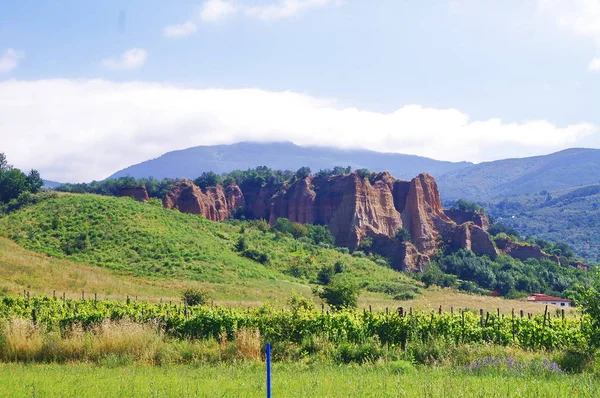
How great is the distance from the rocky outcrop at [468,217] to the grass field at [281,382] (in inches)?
4892

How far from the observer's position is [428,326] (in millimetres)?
17422

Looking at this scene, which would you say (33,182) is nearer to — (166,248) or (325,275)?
(166,248)

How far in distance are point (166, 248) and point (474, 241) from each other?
2696 inches

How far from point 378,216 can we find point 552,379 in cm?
11038

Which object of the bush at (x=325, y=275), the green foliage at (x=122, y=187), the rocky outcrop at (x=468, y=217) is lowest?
the bush at (x=325, y=275)

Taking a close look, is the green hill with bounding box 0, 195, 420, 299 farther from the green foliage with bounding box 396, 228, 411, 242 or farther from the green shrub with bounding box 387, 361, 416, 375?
the green shrub with bounding box 387, 361, 416, 375

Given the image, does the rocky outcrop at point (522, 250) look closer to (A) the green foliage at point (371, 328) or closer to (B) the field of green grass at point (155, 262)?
(B) the field of green grass at point (155, 262)

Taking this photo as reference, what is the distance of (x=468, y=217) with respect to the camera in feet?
442

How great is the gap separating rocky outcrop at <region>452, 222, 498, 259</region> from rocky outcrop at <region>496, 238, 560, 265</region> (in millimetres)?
5912

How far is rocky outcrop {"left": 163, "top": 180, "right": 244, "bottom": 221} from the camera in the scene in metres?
129

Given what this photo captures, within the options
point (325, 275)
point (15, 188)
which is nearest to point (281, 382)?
point (325, 275)

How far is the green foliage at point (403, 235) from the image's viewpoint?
11231cm

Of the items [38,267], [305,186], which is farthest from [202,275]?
[305,186]

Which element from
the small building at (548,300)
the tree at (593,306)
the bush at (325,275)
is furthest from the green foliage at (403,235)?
the tree at (593,306)
